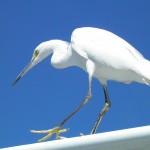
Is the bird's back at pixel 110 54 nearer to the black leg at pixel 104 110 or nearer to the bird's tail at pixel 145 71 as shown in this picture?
the bird's tail at pixel 145 71

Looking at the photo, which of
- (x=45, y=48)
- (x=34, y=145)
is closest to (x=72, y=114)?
(x=45, y=48)

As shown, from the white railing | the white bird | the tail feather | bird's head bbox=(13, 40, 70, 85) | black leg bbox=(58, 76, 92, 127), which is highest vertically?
bird's head bbox=(13, 40, 70, 85)

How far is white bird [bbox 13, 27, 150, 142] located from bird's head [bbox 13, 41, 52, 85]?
22 centimetres

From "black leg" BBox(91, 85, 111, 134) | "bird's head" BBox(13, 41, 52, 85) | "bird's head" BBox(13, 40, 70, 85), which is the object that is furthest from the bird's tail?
"bird's head" BBox(13, 41, 52, 85)

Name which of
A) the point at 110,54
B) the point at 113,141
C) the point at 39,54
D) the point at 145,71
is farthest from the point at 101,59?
the point at 113,141

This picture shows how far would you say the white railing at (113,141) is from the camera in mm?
2277

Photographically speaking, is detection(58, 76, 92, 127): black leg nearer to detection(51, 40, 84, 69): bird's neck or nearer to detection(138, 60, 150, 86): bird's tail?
detection(51, 40, 84, 69): bird's neck

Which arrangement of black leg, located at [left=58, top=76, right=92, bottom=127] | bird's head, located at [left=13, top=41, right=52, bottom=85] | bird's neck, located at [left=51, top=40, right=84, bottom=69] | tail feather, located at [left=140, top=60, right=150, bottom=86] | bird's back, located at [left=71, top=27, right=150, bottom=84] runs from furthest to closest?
bird's head, located at [left=13, top=41, right=52, bottom=85] < bird's neck, located at [left=51, top=40, right=84, bottom=69] < black leg, located at [left=58, top=76, right=92, bottom=127] < bird's back, located at [left=71, top=27, right=150, bottom=84] < tail feather, located at [left=140, top=60, right=150, bottom=86]

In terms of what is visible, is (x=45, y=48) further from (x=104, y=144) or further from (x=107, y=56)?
(x=104, y=144)

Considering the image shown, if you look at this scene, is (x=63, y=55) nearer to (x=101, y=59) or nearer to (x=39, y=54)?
(x=39, y=54)

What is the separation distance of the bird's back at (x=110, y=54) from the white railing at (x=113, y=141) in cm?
144

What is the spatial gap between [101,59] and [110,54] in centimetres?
11

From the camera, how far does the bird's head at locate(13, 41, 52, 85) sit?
15.5ft

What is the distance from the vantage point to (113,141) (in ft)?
7.77
